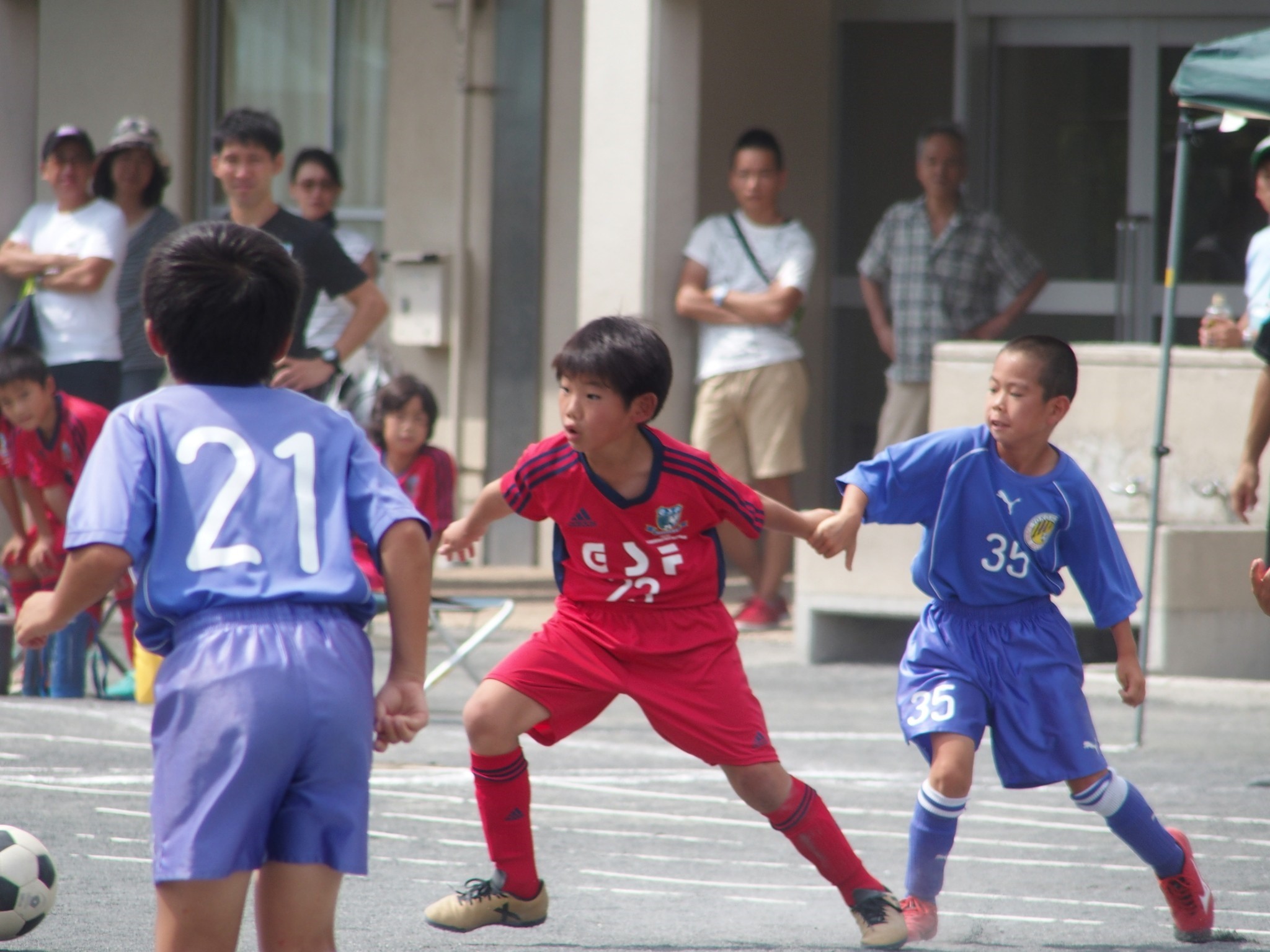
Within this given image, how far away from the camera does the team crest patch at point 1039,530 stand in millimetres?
4781

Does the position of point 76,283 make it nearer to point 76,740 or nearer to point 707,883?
point 76,740

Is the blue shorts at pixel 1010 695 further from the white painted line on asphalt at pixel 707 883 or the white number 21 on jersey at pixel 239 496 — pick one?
the white number 21 on jersey at pixel 239 496

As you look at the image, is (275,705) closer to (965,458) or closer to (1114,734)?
(965,458)

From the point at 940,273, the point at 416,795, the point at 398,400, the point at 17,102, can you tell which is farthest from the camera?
the point at 17,102

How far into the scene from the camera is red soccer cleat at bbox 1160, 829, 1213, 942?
462cm

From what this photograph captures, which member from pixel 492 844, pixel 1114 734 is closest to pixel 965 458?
pixel 492 844

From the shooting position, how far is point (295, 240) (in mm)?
7574

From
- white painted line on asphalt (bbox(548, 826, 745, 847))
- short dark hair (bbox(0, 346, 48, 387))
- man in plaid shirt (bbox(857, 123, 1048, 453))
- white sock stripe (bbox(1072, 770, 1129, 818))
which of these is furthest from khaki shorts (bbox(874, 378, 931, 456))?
white sock stripe (bbox(1072, 770, 1129, 818))

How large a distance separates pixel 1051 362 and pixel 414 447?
4.04 metres

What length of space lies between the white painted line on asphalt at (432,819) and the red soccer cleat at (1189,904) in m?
2.20

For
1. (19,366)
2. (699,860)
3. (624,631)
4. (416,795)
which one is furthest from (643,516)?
(19,366)

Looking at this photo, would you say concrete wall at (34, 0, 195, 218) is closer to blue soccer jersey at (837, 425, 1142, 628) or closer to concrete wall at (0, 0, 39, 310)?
concrete wall at (0, 0, 39, 310)

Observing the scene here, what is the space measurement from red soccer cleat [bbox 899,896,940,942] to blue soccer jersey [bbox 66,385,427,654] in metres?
1.91

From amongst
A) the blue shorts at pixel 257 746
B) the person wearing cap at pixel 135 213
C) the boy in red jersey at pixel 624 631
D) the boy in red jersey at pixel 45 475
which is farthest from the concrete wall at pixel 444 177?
the blue shorts at pixel 257 746
